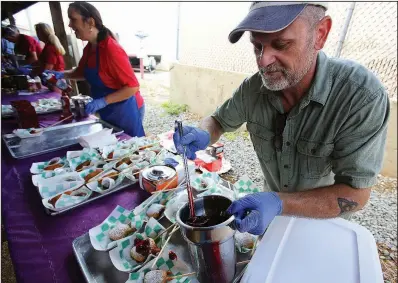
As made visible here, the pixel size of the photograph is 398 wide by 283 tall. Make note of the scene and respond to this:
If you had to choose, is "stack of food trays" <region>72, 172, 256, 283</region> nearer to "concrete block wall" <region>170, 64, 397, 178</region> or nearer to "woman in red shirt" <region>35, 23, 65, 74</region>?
"concrete block wall" <region>170, 64, 397, 178</region>

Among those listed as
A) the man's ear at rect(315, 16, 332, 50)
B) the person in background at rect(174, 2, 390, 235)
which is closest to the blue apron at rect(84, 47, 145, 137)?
the person in background at rect(174, 2, 390, 235)

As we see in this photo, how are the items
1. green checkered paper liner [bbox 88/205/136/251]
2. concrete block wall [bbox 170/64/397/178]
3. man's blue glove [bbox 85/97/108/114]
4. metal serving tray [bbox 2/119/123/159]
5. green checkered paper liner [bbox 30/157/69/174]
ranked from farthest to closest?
concrete block wall [bbox 170/64/397/178] < man's blue glove [bbox 85/97/108/114] < metal serving tray [bbox 2/119/123/159] < green checkered paper liner [bbox 30/157/69/174] < green checkered paper liner [bbox 88/205/136/251]

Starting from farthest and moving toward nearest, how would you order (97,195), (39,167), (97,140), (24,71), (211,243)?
(24,71) → (97,140) → (39,167) → (97,195) → (211,243)

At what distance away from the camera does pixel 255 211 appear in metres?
1.04

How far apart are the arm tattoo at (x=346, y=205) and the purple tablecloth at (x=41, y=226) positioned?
1189 millimetres

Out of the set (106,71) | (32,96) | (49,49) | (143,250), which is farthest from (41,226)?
(49,49)

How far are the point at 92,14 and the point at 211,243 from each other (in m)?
2.93

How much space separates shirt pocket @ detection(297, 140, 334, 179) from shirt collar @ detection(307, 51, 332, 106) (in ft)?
0.86

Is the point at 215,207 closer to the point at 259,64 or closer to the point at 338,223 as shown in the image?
the point at 338,223

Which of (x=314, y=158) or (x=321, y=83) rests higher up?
(x=321, y=83)

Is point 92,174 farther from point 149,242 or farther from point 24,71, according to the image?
point 24,71

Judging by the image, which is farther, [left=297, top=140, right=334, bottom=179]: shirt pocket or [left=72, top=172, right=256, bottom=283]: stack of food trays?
[left=297, top=140, right=334, bottom=179]: shirt pocket

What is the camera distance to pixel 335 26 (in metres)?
4.34

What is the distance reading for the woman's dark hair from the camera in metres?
2.64
